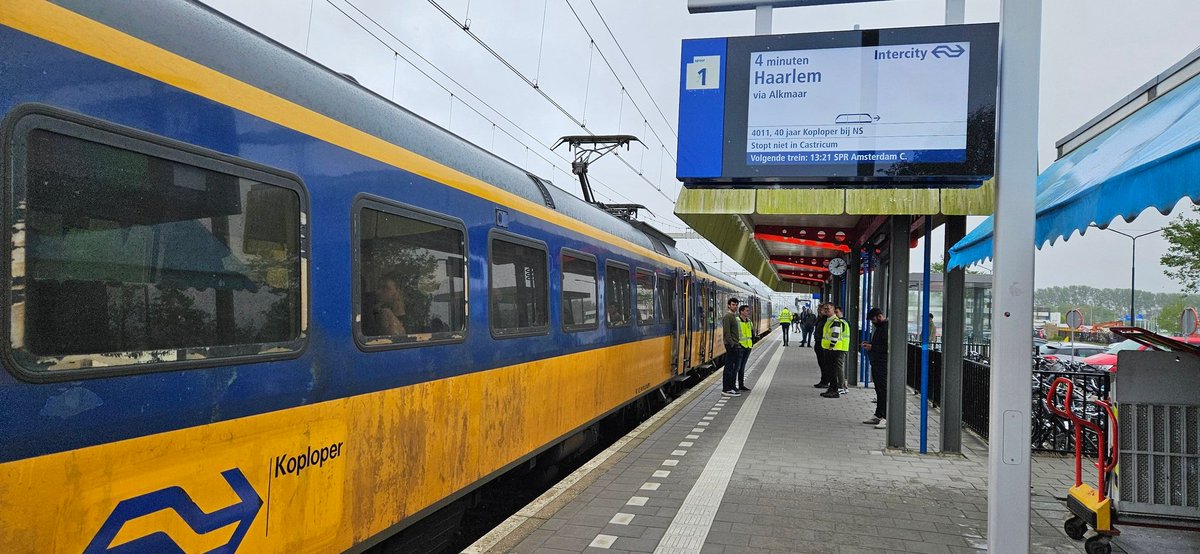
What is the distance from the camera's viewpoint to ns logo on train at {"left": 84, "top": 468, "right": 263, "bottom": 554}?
2475 millimetres

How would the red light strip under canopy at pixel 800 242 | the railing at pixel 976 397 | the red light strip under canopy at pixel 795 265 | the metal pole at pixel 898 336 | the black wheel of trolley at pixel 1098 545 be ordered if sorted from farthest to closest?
the red light strip under canopy at pixel 795 265, the red light strip under canopy at pixel 800 242, the railing at pixel 976 397, the metal pole at pixel 898 336, the black wheel of trolley at pixel 1098 545

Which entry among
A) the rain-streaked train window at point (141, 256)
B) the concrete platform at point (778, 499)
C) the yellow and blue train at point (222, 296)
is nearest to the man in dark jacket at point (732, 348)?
the concrete platform at point (778, 499)

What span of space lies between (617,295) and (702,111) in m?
2.68

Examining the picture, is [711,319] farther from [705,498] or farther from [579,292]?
[705,498]

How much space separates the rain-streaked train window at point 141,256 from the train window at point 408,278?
22.9 inches

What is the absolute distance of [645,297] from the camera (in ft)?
34.3

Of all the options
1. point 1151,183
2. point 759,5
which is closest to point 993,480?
point 1151,183

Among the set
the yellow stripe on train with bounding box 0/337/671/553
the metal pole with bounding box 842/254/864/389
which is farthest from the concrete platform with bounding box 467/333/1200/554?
the metal pole with bounding box 842/254/864/389

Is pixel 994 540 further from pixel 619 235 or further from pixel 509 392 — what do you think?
pixel 619 235

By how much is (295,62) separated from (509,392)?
2.93 m

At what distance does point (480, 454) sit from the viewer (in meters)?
5.24

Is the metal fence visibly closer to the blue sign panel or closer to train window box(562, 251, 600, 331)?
the blue sign panel

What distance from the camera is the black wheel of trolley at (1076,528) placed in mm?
5078

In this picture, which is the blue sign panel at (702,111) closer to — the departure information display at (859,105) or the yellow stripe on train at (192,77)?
the departure information display at (859,105)
